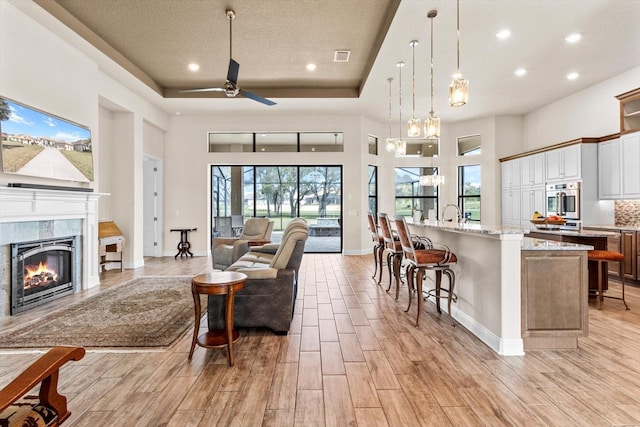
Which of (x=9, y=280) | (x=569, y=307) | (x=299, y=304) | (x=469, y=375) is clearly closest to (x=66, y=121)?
Answer: (x=9, y=280)

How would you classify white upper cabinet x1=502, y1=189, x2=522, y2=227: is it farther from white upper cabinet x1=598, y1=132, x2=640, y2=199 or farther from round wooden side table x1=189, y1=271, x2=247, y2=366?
round wooden side table x1=189, y1=271, x2=247, y2=366

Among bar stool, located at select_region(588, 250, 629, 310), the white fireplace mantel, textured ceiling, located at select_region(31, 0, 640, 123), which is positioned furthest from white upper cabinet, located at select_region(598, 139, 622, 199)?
the white fireplace mantel

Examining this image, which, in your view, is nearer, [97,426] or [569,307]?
[97,426]

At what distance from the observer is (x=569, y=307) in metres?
2.70

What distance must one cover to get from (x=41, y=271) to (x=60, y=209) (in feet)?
2.72

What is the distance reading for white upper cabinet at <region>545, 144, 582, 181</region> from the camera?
583 cm

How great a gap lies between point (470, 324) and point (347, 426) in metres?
1.93

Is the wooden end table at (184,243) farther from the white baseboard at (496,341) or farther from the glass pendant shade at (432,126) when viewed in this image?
the white baseboard at (496,341)

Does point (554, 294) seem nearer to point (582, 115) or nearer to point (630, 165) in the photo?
point (630, 165)

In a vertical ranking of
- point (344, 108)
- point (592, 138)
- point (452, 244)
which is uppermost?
point (344, 108)

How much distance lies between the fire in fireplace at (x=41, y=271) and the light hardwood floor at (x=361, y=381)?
559mm

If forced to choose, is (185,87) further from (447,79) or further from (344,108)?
(447,79)

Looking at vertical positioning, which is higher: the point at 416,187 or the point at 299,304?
the point at 416,187

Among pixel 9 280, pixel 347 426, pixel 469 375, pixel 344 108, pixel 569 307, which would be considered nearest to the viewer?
pixel 347 426
